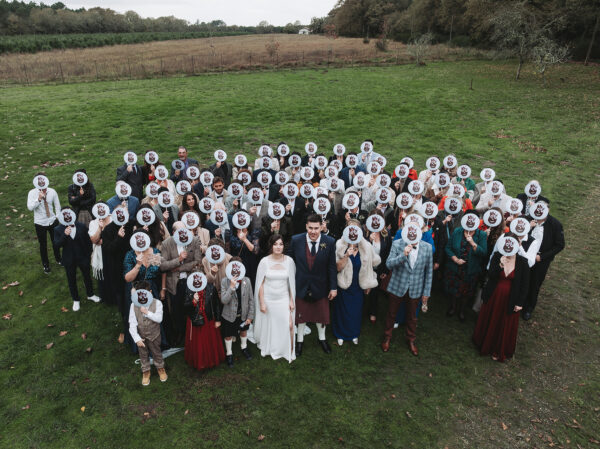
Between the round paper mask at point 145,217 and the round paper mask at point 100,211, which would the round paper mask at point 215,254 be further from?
the round paper mask at point 100,211

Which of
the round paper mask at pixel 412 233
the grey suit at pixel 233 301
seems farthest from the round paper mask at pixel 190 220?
the round paper mask at pixel 412 233

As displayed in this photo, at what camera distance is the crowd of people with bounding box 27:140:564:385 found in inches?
243

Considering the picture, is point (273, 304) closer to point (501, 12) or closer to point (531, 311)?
point (531, 311)

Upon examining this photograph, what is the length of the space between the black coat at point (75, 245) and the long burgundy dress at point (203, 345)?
123 inches

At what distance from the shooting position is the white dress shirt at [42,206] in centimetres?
861

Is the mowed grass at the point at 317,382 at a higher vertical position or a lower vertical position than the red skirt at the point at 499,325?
lower

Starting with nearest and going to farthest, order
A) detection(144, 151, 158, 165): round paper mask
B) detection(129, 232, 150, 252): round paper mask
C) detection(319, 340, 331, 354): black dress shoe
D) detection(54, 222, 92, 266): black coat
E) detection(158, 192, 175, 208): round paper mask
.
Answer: detection(129, 232, 150, 252): round paper mask → detection(319, 340, 331, 354): black dress shoe → detection(54, 222, 92, 266): black coat → detection(158, 192, 175, 208): round paper mask → detection(144, 151, 158, 165): round paper mask

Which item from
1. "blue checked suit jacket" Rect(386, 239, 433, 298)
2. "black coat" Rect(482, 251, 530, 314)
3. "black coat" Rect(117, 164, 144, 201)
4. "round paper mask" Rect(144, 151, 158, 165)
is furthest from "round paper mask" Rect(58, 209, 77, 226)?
"black coat" Rect(482, 251, 530, 314)

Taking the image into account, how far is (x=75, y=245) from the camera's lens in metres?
7.67

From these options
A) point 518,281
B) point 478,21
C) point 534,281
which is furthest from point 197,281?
point 478,21

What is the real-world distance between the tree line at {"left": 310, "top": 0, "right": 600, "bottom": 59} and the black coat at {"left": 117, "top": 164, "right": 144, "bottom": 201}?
31.6 m

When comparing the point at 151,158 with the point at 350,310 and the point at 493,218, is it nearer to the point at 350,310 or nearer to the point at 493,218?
the point at 350,310

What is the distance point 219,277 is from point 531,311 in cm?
646

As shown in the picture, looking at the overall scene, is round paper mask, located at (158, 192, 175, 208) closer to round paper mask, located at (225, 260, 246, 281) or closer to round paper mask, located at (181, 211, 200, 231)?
round paper mask, located at (181, 211, 200, 231)
